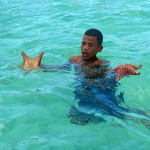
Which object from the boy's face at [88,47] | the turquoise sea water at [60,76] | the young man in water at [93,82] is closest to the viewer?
the turquoise sea water at [60,76]

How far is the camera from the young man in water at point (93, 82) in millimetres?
5587

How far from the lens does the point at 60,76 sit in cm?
711

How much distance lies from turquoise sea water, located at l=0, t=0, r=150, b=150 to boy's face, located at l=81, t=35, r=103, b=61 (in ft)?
1.94

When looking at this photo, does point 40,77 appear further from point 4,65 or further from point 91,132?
point 91,132

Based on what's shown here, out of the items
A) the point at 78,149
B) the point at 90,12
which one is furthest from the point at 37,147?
the point at 90,12

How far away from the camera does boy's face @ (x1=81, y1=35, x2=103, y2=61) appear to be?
6484mm

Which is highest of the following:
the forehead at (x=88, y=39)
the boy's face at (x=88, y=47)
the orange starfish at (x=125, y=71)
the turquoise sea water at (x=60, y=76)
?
the forehead at (x=88, y=39)

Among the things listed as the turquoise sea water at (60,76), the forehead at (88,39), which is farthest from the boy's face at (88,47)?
the turquoise sea water at (60,76)

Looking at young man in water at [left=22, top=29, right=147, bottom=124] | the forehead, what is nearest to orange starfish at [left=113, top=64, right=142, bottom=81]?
young man in water at [left=22, top=29, right=147, bottom=124]

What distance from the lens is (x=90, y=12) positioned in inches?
518

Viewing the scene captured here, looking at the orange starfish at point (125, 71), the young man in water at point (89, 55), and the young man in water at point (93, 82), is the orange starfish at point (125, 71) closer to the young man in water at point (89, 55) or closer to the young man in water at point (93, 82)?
the young man in water at point (93, 82)

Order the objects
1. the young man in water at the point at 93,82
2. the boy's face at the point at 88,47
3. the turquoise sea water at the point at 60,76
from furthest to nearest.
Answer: the boy's face at the point at 88,47, the young man in water at the point at 93,82, the turquoise sea water at the point at 60,76

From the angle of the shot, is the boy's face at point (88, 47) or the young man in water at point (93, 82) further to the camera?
the boy's face at point (88, 47)

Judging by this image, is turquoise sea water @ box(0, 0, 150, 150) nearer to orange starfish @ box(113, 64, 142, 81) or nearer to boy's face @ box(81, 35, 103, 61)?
boy's face @ box(81, 35, 103, 61)
